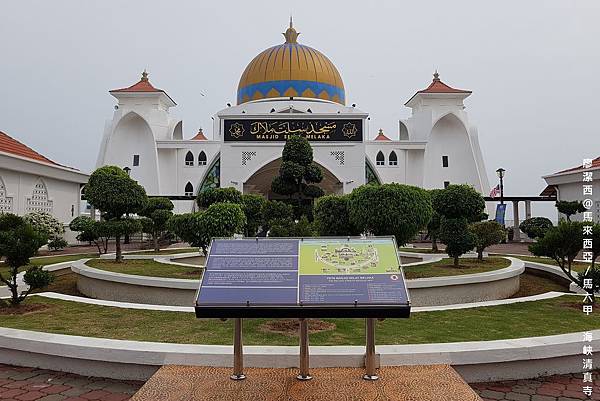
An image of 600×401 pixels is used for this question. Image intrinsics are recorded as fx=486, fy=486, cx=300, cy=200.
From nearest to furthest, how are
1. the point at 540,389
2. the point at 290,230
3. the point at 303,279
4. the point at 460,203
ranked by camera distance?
the point at 303,279, the point at 540,389, the point at 460,203, the point at 290,230

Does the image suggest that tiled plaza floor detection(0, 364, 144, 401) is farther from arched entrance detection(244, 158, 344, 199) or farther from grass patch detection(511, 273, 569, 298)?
arched entrance detection(244, 158, 344, 199)

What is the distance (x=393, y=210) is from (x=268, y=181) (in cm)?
2438

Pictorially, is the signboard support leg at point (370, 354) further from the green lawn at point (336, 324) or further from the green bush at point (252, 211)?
the green bush at point (252, 211)

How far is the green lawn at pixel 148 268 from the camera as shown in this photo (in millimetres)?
9945

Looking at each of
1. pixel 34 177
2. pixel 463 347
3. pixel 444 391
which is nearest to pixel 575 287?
pixel 463 347

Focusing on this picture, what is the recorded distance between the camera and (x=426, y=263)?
39.9 feet

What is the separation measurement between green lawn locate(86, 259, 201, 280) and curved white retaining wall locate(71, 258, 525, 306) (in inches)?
31.3

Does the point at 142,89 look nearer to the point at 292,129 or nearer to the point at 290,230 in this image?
the point at 292,129

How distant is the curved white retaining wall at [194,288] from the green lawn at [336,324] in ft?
5.13

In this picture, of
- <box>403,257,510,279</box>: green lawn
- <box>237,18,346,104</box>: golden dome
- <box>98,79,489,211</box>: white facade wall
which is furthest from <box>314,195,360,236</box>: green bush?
<box>237,18,346,104</box>: golden dome

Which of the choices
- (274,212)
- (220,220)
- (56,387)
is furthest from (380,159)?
(56,387)

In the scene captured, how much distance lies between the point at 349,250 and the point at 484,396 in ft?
5.52

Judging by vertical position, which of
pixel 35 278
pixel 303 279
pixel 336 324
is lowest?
pixel 336 324

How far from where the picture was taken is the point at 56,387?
430 centimetres
